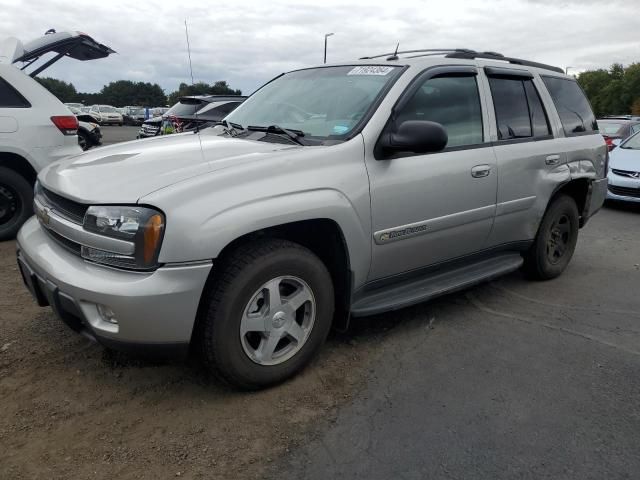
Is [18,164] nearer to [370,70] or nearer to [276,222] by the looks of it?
[370,70]

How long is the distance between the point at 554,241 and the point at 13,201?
521 cm

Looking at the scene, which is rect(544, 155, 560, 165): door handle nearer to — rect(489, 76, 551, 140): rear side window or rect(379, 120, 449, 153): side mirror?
rect(489, 76, 551, 140): rear side window

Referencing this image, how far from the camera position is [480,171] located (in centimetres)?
349

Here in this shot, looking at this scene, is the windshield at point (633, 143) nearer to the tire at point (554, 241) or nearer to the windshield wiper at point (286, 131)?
the tire at point (554, 241)

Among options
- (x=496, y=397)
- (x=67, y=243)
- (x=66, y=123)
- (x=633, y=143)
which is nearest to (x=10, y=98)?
(x=66, y=123)

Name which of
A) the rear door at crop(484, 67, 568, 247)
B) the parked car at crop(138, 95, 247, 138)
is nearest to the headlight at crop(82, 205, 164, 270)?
the rear door at crop(484, 67, 568, 247)

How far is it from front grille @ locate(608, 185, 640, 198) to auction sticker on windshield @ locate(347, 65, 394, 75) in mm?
6620

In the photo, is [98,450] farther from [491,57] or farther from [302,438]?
[491,57]

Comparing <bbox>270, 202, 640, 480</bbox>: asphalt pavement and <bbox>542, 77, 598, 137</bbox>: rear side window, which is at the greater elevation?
<bbox>542, 77, 598, 137</bbox>: rear side window

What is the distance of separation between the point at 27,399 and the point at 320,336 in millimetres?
1509

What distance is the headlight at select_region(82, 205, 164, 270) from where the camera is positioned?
2.26 meters

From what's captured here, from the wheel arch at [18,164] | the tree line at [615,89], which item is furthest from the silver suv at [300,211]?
the tree line at [615,89]

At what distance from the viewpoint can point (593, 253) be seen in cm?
572

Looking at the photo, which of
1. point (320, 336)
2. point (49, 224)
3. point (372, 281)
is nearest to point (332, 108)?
point (372, 281)
